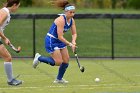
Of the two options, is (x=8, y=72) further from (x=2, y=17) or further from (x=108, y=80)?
(x=108, y=80)

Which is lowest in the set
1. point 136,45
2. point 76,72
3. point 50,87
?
point 136,45

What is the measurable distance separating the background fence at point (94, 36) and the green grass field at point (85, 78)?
268 cm

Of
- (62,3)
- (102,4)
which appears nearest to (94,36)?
(62,3)

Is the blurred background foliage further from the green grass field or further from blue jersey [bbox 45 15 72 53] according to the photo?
blue jersey [bbox 45 15 72 53]

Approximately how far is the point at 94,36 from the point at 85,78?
1221cm

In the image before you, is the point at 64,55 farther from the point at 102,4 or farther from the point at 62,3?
the point at 102,4

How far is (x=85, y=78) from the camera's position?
55.3 ft

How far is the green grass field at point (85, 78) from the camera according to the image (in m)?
14.1

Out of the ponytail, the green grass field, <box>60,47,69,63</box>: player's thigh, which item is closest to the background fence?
the green grass field

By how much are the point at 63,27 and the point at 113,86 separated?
1786 mm

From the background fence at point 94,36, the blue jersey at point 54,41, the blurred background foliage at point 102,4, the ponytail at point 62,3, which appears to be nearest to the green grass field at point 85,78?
the blue jersey at point 54,41

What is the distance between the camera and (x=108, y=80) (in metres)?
16.2

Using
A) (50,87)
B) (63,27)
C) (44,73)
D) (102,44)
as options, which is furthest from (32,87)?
(102,44)

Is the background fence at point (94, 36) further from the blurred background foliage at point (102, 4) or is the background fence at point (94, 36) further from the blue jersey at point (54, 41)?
the blurred background foliage at point (102, 4)
